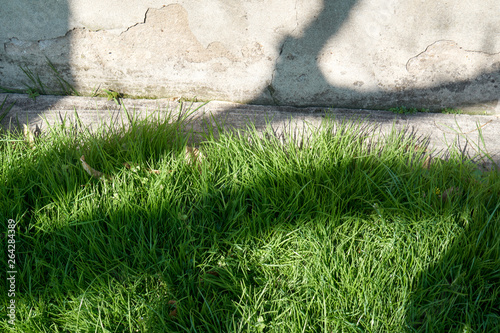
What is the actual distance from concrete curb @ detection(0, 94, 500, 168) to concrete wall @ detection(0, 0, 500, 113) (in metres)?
0.08

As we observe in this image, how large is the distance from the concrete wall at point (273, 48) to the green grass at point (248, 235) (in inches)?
17.7

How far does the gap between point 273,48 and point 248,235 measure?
47.9 inches

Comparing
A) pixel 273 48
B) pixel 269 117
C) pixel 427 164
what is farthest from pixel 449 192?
pixel 273 48

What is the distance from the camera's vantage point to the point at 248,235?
1.63 meters

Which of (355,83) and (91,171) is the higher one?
(355,83)

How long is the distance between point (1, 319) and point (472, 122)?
269 centimetres

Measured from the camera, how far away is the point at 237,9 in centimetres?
213

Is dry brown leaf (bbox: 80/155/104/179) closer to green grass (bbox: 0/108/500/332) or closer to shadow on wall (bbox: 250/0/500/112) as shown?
green grass (bbox: 0/108/500/332)

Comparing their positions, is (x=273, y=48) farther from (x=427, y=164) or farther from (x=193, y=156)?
Answer: (x=427, y=164)

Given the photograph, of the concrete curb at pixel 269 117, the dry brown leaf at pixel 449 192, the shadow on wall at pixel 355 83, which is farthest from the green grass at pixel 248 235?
the shadow on wall at pixel 355 83

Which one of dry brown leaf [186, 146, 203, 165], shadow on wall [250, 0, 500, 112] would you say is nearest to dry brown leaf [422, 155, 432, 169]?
shadow on wall [250, 0, 500, 112]

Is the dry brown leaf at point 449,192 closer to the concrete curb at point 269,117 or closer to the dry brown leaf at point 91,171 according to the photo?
the concrete curb at point 269,117

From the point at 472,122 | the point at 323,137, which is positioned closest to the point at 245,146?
the point at 323,137

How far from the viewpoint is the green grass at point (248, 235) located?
1.40 metres
